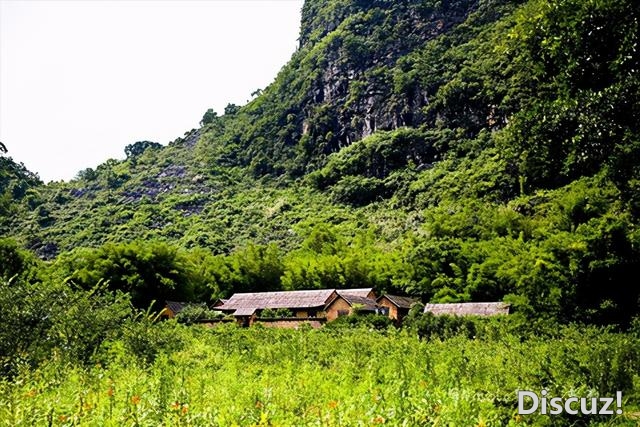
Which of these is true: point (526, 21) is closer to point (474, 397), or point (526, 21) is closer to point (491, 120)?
point (474, 397)

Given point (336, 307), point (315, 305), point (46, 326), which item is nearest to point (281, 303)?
point (315, 305)

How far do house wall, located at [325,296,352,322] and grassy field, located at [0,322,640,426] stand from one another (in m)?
26.2

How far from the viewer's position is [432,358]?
12.1m

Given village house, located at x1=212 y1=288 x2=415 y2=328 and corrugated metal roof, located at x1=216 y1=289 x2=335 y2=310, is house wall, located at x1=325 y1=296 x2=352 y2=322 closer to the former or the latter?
village house, located at x1=212 y1=288 x2=415 y2=328

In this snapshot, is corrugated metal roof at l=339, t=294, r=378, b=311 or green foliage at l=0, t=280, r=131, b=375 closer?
green foliage at l=0, t=280, r=131, b=375

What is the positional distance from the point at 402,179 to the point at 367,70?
4350 cm

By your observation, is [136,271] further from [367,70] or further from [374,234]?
[367,70]

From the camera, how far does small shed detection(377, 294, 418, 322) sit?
4200 cm

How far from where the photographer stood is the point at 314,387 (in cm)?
887

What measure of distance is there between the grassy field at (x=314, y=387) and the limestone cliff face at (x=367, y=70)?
327 ft

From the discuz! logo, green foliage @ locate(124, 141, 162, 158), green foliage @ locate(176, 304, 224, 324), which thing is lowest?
green foliage @ locate(176, 304, 224, 324)

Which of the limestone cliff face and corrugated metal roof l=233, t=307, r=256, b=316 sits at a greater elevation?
the limestone cliff face

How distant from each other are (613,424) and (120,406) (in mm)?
5903

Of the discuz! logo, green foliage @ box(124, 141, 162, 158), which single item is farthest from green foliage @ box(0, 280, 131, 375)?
green foliage @ box(124, 141, 162, 158)
